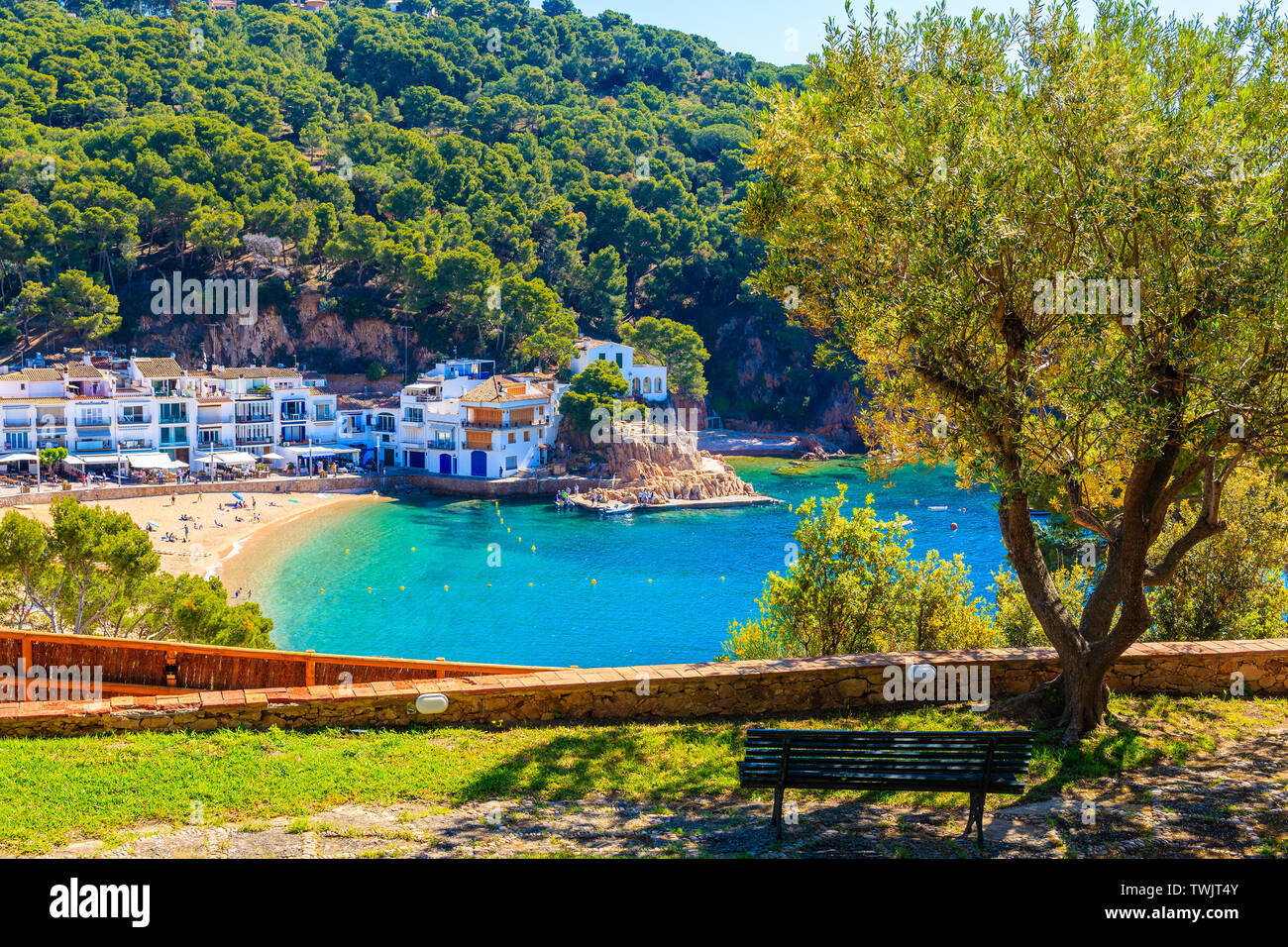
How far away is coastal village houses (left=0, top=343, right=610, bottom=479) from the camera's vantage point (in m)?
58.1

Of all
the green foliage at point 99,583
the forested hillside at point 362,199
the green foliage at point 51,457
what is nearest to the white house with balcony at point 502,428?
the forested hillside at point 362,199

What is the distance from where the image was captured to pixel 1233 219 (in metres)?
7.79

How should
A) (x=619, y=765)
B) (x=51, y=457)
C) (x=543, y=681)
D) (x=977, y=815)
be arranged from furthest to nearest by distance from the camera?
(x=51, y=457) → (x=543, y=681) → (x=619, y=765) → (x=977, y=815)

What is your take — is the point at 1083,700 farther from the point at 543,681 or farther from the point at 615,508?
the point at 615,508

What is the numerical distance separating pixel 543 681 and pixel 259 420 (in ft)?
202

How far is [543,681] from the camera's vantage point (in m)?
9.48

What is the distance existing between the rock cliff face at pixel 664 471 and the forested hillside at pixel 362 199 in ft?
39.3

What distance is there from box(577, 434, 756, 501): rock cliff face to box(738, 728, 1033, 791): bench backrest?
60556 mm

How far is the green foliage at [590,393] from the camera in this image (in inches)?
2749

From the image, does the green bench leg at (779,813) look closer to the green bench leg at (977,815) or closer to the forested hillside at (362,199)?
the green bench leg at (977,815)

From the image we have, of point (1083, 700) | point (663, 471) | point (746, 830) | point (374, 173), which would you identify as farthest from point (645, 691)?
point (374, 173)

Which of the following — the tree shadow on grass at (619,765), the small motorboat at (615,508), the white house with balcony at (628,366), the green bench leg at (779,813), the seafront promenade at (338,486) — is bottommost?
the small motorboat at (615,508)
